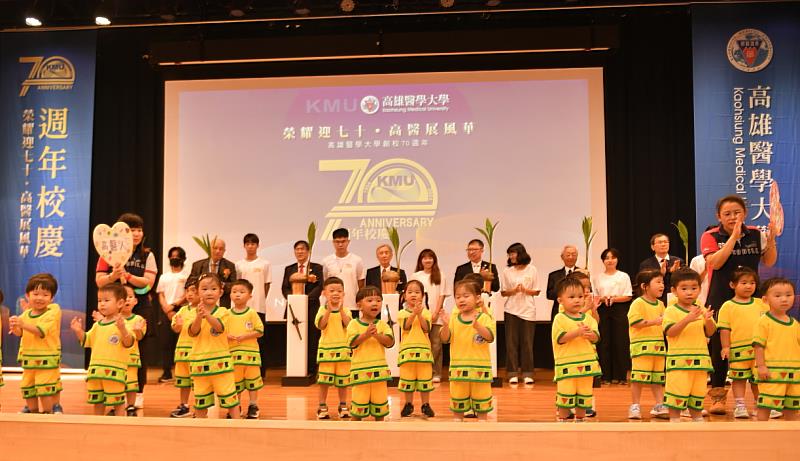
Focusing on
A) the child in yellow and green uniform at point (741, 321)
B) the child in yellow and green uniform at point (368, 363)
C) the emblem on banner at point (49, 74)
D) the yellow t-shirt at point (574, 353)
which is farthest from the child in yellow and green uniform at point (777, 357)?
the emblem on banner at point (49, 74)

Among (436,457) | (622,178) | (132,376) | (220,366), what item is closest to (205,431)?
(436,457)

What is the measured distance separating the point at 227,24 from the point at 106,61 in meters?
1.55

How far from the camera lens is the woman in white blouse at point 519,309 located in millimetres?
6898

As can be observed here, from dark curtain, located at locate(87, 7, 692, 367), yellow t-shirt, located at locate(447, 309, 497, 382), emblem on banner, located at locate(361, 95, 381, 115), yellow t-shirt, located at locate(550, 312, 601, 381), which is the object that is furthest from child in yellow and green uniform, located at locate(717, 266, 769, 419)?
emblem on banner, located at locate(361, 95, 381, 115)

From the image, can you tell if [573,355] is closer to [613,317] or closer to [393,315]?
[393,315]

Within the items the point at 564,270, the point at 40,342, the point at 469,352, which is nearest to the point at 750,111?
the point at 564,270

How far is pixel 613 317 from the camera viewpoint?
22.7 feet

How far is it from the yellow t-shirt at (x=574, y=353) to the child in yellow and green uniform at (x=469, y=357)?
0.42 metres

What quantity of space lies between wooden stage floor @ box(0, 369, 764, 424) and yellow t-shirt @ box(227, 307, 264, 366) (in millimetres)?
436

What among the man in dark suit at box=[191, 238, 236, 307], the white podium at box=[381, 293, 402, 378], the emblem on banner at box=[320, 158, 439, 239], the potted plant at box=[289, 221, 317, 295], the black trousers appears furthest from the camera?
the emblem on banner at box=[320, 158, 439, 239]

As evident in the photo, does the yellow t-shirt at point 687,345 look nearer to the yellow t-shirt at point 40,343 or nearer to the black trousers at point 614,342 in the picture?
the black trousers at point 614,342

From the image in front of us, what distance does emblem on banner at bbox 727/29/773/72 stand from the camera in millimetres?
7102

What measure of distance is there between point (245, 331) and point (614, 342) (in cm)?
373

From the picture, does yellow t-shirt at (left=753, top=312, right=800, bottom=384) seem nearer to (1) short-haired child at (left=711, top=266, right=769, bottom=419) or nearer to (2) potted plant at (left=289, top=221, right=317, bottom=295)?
(1) short-haired child at (left=711, top=266, right=769, bottom=419)
